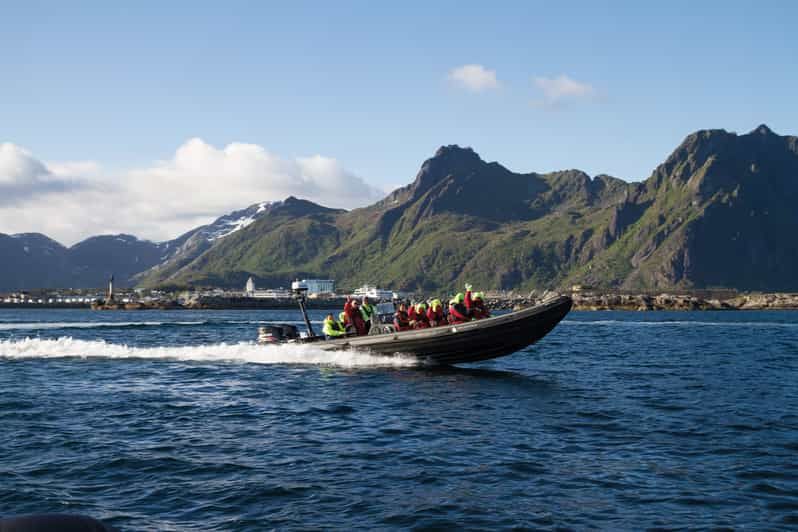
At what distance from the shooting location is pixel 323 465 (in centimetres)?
1343

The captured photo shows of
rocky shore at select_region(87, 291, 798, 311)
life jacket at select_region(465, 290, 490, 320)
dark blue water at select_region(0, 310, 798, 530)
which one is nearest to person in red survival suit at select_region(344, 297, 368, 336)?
dark blue water at select_region(0, 310, 798, 530)

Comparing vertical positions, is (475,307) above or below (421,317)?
above

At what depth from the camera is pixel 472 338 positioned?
1078 inches

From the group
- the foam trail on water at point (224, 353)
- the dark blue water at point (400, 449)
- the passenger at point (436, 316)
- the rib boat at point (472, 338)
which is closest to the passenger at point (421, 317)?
the passenger at point (436, 316)

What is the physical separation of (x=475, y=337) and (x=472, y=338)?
0.12 meters

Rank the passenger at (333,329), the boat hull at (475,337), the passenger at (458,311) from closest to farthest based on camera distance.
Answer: the boat hull at (475,337)
the passenger at (458,311)
the passenger at (333,329)

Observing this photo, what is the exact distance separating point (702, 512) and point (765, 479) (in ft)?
8.42

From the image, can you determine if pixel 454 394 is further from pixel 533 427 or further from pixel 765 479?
pixel 765 479

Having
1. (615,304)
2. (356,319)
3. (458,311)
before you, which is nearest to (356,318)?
(356,319)

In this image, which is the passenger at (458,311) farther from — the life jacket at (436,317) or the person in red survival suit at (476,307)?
the life jacket at (436,317)

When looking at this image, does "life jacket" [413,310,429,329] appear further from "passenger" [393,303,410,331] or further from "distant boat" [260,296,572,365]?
"distant boat" [260,296,572,365]

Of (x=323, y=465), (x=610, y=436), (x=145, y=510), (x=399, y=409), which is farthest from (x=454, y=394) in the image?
(x=145, y=510)

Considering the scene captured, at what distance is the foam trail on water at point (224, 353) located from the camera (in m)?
29.4

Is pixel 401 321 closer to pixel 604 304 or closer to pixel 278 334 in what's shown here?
pixel 278 334
